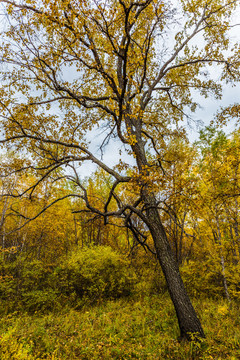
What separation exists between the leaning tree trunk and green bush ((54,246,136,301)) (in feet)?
15.3

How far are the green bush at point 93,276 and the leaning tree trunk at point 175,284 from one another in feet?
15.3

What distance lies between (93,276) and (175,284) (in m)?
5.48

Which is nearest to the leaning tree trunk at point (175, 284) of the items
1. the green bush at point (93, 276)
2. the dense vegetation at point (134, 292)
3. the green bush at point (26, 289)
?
the dense vegetation at point (134, 292)

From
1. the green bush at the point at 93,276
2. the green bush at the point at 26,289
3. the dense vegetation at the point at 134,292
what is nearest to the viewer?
the dense vegetation at the point at 134,292

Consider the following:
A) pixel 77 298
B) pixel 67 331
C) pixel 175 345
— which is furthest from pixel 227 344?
pixel 77 298

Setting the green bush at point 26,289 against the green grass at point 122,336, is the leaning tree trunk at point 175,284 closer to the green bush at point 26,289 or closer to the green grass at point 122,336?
the green grass at point 122,336

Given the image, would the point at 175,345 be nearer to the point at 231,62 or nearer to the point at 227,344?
the point at 227,344

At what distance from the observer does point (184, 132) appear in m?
6.71

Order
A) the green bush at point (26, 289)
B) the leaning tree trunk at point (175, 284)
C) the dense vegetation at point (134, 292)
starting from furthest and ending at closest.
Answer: the green bush at point (26, 289) → the dense vegetation at point (134, 292) → the leaning tree trunk at point (175, 284)

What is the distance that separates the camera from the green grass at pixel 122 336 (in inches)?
139

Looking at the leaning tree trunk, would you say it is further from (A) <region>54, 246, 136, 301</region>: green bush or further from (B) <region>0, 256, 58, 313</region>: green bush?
(B) <region>0, 256, 58, 313</region>: green bush

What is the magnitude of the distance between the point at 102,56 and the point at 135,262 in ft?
35.0

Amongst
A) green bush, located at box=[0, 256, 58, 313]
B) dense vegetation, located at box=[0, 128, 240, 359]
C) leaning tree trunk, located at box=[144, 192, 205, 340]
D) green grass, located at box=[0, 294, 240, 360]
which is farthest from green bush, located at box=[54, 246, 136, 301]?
leaning tree trunk, located at box=[144, 192, 205, 340]

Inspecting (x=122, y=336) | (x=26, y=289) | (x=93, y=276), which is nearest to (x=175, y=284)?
(x=122, y=336)
